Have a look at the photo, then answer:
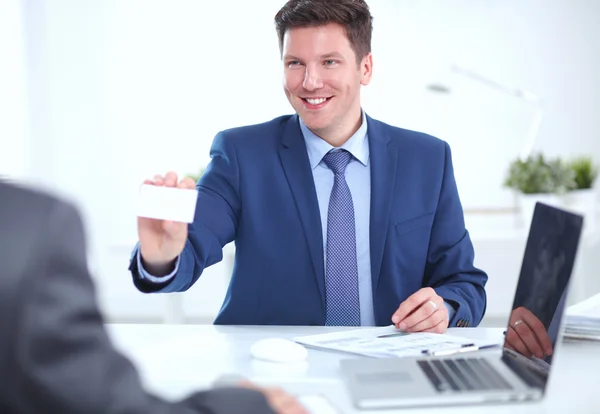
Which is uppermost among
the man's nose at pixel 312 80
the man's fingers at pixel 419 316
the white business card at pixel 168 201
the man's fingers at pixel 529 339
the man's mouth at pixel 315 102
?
the man's nose at pixel 312 80

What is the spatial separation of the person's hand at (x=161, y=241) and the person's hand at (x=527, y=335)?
653 millimetres

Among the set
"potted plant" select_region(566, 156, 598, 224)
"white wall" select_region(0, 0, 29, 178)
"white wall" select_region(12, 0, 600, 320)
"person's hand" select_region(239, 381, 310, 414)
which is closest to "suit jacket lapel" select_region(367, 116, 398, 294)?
"person's hand" select_region(239, 381, 310, 414)

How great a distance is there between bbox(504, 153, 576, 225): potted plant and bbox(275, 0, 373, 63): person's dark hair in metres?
2.28

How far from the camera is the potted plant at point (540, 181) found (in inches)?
167

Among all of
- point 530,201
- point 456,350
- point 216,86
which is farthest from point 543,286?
point 216,86

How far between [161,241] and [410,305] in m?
0.53

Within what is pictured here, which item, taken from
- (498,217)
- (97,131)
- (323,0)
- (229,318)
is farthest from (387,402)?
(97,131)

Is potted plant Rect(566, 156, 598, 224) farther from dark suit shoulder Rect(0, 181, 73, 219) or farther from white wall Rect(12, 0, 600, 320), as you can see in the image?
dark suit shoulder Rect(0, 181, 73, 219)

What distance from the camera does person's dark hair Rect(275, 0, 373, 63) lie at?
2.10 metres

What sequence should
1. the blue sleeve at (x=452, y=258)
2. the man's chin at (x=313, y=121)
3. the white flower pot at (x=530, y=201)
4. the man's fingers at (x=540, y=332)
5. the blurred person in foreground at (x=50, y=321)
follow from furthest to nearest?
the white flower pot at (x=530, y=201) → the man's chin at (x=313, y=121) → the blue sleeve at (x=452, y=258) → the man's fingers at (x=540, y=332) → the blurred person in foreground at (x=50, y=321)

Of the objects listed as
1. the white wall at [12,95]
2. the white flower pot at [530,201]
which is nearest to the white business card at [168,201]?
the white flower pot at [530,201]

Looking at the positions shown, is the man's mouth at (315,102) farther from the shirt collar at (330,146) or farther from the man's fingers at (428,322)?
the man's fingers at (428,322)

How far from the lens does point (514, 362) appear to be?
56.3 inches

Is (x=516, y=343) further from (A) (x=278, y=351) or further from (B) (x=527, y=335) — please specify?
(A) (x=278, y=351)
